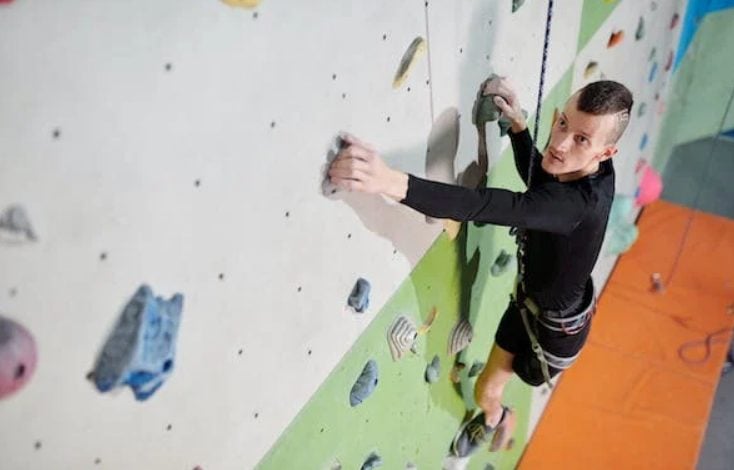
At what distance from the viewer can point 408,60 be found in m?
1.07

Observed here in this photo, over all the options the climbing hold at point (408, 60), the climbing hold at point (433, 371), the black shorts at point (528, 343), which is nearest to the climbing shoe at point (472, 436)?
the black shorts at point (528, 343)

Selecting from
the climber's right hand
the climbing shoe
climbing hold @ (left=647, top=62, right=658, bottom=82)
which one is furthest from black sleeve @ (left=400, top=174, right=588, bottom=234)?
climbing hold @ (left=647, top=62, right=658, bottom=82)

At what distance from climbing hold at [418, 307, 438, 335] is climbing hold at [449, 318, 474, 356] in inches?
6.8

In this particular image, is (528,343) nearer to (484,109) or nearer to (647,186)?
(484,109)

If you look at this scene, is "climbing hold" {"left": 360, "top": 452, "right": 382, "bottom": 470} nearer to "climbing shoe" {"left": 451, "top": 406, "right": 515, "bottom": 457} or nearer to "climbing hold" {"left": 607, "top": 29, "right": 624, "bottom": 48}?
"climbing shoe" {"left": 451, "top": 406, "right": 515, "bottom": 457}

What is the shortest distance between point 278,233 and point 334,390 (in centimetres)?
41

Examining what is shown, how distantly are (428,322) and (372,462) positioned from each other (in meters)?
0.32

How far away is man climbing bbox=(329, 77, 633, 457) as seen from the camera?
3.44 feet

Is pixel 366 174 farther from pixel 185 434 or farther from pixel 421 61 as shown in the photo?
pixel 185 434

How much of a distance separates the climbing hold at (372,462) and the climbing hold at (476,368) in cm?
58

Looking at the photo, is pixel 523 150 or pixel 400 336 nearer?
pixel 400 336

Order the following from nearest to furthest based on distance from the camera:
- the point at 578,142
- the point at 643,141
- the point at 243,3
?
the point at 243,3
the point at 578,142
the point at 643,141

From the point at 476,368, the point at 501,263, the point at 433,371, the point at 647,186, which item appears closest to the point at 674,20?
the point at 647,186

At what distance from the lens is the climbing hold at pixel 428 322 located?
4.93 feet
